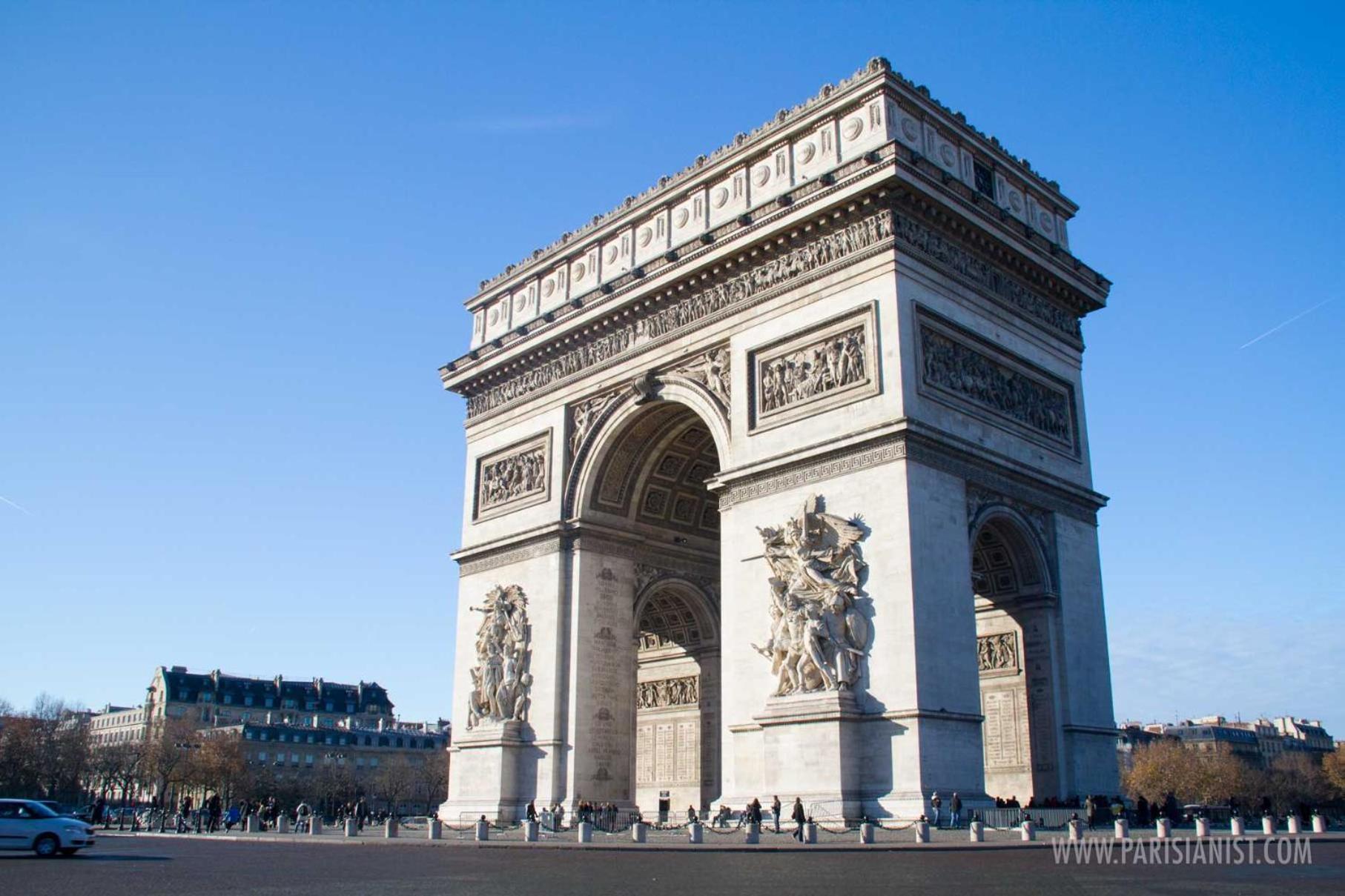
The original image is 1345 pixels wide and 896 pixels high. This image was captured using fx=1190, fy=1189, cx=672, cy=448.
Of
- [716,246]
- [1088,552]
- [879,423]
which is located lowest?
[1088,552]

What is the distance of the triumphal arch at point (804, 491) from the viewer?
21266 millimetres

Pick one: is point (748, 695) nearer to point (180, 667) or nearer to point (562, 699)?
point (562, 699)

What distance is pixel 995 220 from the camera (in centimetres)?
2456

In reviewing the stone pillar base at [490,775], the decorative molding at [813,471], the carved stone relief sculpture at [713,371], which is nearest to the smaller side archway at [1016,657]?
the decorative molding at [813,471]

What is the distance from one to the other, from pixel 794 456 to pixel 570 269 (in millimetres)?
10318

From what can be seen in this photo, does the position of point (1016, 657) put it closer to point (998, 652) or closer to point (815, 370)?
point (998, 652)

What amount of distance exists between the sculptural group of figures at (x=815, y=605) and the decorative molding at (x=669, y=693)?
9332mm

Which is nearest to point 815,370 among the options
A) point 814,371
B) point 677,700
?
point 814,371

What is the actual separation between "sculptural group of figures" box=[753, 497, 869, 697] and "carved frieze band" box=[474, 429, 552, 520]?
27.6 feet

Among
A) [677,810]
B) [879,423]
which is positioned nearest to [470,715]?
[677,810]

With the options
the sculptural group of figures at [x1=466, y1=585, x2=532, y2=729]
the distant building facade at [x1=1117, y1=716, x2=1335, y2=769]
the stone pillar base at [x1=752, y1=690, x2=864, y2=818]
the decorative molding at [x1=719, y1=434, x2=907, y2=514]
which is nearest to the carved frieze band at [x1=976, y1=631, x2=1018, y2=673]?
the stone pillar base at [x1=752, y1=690, x2=864, y2=818]

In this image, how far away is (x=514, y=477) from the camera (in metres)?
30.6

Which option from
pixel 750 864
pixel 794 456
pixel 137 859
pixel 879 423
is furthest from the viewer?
pixel 794 456

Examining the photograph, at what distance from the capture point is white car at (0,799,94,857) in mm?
18234
